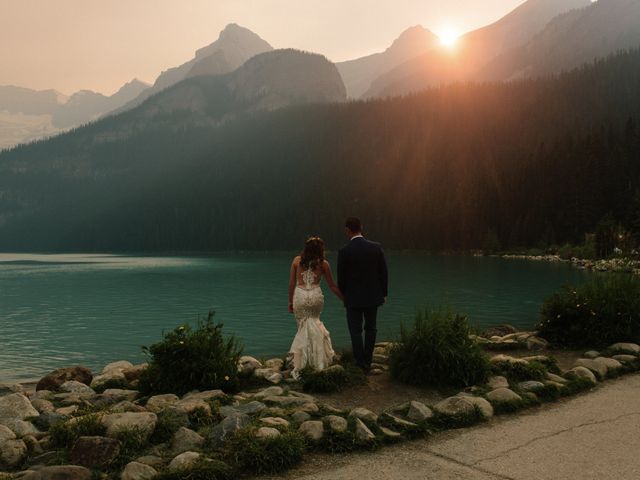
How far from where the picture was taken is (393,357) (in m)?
10.6

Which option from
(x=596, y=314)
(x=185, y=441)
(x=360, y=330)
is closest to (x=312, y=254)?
(x=360, y=330)

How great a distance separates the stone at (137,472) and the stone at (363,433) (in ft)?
8.60

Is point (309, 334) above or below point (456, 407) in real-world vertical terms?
above

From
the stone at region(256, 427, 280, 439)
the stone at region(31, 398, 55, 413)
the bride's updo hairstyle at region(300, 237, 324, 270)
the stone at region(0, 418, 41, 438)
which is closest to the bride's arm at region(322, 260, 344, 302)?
the bride's updo hairstyle at region(300, 237, 324, 270)

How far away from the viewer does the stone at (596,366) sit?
10793 mm

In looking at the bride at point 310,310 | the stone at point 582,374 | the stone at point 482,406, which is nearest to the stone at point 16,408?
the bride at point 310,310

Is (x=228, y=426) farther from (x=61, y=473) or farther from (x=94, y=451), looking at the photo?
(x=61, y=473)

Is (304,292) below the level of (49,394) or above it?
above

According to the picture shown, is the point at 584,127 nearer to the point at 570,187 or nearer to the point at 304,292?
the point at 570,187

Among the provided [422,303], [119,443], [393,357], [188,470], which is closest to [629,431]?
[393,357]

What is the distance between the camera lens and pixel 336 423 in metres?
7.45

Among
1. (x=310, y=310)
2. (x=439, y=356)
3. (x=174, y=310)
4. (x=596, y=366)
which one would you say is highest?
(x=310, y=310)

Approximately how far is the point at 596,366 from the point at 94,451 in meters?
9.63

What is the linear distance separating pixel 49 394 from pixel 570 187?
360ft
